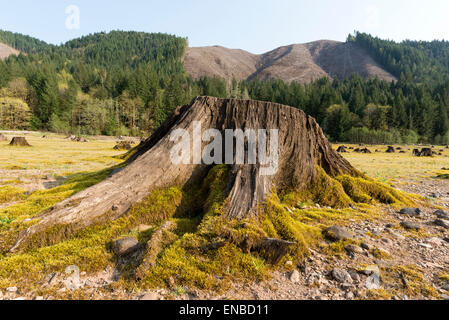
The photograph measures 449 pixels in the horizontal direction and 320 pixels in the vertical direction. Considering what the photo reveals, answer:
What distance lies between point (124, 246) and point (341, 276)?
355cm

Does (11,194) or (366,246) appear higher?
(11,194)

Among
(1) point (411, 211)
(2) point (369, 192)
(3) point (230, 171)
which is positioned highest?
(3) point (230, 171)

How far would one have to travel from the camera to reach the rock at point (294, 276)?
9.88 feet

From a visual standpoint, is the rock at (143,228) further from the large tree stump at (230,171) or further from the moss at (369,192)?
the moss at (369,192)

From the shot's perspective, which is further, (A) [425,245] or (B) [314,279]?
(A) [425,245]

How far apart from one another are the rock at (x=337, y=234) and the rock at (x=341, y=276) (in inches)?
42.4

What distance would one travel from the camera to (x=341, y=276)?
3070 millimetres

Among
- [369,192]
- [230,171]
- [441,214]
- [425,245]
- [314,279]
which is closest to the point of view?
[314,279]

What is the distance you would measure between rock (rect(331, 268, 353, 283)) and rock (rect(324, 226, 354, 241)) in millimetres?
1076

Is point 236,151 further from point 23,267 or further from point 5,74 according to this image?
point 5,74

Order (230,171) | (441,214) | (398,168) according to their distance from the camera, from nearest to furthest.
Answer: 1. (230,171)
2. (441,214)
3. (398,168)

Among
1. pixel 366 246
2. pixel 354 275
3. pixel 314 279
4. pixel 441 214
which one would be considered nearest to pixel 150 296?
pixel 314 279

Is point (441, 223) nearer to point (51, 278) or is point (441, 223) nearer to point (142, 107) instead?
point (51, 278)

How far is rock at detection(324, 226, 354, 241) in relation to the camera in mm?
4125
